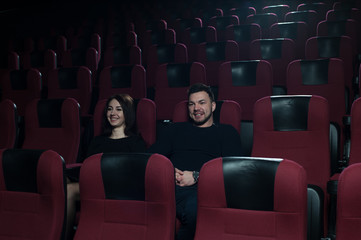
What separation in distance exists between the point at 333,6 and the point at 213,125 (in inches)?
159

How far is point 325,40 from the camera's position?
363 cm

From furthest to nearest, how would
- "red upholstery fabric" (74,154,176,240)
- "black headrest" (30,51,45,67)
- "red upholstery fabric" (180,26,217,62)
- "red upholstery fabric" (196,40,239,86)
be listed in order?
1. "red upholstery fabric" (180,26,217,62)
2. "black headrest" (30,51,45,67)
3. "red upholstery fabric" (196,40,239,86)
4. "red upholstery fabric" (74,154,176,240)

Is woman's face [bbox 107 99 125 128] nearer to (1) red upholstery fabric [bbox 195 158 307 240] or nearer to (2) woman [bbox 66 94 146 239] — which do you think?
(2) woman [bbox 66 94 146 239]

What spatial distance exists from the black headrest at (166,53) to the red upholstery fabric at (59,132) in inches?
66.5

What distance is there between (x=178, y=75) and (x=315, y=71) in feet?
3.27

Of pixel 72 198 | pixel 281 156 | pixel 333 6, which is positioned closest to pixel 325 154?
pixel 281 156

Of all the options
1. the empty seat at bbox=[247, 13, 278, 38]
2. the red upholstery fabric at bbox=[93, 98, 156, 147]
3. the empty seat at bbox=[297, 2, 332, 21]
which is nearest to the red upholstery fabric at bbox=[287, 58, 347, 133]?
the red upholstery fabric at bbox=[93, 98, 156, 147]

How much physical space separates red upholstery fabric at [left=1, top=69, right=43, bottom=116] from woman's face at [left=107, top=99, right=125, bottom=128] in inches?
56.4

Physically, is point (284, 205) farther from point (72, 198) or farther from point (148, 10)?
point (148, 10)

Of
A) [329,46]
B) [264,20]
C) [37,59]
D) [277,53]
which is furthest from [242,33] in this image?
[37,59]

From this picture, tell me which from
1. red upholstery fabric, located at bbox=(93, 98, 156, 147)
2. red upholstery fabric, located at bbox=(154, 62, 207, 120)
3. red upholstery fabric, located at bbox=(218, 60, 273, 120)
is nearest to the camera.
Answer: red upholstery fabric, located at bbox=(93, 98, 156, 147)

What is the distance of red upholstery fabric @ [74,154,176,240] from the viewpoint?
5.07ft

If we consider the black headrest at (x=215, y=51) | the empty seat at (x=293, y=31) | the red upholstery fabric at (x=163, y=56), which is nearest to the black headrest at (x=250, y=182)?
the black headrest at (x=215, y=51)

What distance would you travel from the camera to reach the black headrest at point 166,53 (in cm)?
420
